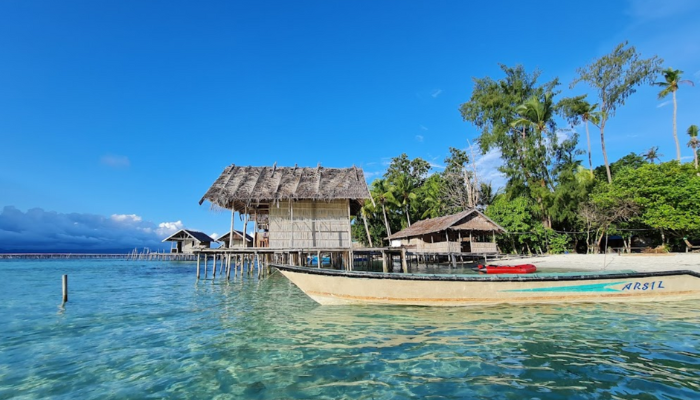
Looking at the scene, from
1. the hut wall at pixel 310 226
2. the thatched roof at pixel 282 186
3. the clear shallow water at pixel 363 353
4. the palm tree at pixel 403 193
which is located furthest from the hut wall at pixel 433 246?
the clear shallow water at pixel 363 353

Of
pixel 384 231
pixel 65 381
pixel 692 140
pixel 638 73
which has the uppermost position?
pixel 638 73

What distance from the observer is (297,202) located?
1493 centimetres

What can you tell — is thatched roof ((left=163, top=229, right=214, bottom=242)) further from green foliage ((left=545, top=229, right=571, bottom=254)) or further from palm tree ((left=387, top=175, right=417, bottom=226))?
green foliage ((left=545, top=229, right=571, bottom=254))

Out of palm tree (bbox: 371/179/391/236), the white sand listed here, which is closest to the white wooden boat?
the white sand

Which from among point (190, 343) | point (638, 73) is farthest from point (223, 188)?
point (638, 73)

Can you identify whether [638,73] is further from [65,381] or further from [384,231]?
[65,381]

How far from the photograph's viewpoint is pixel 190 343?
5586 millimetres

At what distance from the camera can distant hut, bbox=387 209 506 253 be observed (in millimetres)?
20656

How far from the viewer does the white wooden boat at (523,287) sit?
7.29 m

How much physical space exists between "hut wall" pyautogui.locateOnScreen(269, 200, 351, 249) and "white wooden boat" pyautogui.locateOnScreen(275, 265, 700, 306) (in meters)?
7.43

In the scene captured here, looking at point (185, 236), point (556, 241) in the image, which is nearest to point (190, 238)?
point (185, 236)

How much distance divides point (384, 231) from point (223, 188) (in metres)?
23.5

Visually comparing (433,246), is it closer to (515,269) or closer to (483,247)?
(483,247)

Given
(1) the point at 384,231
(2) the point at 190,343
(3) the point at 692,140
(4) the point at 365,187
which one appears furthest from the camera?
(1) the point at 384,231
